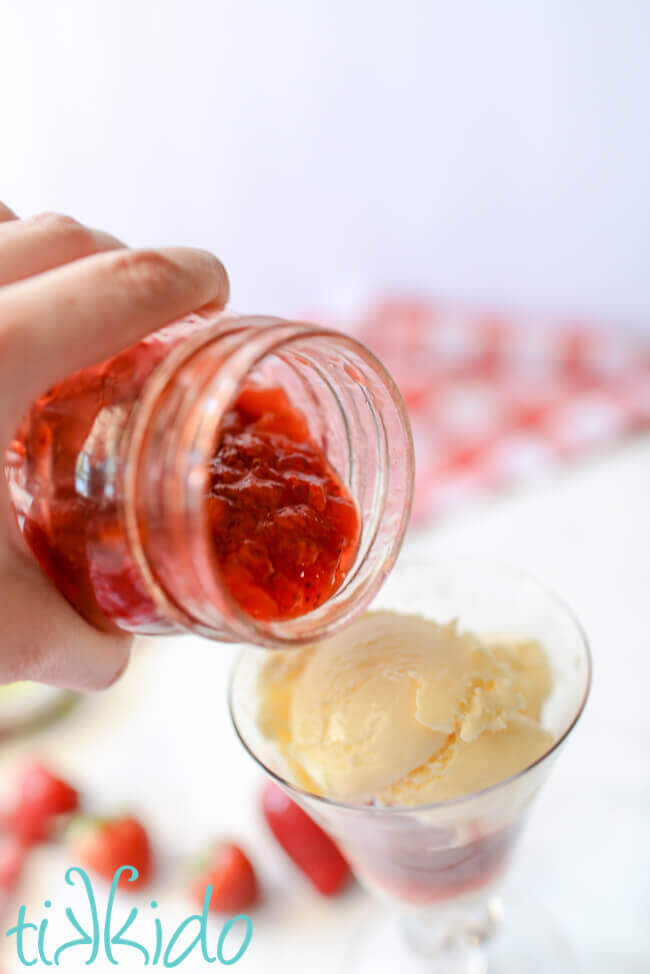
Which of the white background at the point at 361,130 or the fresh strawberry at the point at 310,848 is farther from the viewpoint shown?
the white background at the point at 361,130

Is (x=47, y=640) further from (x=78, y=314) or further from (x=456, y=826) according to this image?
(x=456, y=826)

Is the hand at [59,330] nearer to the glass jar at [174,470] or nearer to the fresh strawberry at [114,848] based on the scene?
the glass jar at [174,470]

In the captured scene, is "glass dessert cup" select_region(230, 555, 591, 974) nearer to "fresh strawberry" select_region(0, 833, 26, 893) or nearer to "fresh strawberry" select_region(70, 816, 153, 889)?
"fresh strawberry" select_region(70, 816, 153, 889)

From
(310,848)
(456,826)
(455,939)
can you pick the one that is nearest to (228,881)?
(310,848)

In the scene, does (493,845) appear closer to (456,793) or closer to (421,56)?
(456,793)

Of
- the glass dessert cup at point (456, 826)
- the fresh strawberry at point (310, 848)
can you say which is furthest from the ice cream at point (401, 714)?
the fresh strawberry at point (310, 848)

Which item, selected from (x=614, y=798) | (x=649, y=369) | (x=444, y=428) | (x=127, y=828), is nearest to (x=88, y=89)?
(x=444, y=428)
